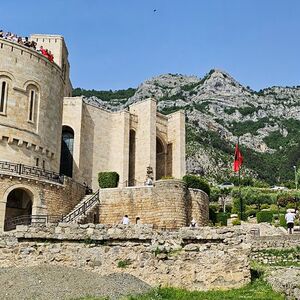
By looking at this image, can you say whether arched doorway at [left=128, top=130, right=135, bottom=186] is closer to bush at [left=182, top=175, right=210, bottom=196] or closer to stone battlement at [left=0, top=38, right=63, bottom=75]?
bush at [left=182, top=175, right=210, bottom=196]

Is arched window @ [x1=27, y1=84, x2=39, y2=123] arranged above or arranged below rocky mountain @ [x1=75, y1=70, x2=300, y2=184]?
below

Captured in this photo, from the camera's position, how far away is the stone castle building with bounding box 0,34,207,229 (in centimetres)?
3819

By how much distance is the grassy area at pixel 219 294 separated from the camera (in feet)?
56.2

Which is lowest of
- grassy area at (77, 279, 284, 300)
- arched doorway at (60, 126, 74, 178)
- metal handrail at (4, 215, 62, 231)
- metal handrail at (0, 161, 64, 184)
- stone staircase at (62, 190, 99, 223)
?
grassy area at (77, 279, 284, 300)

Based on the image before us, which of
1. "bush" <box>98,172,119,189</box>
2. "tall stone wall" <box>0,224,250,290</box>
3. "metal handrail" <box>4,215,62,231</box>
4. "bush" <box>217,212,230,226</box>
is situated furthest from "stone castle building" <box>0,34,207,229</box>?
"tall stone wall" <box>0,224,250,290</box>

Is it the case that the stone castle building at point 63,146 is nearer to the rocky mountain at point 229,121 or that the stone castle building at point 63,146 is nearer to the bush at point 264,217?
the bush at point 264,217

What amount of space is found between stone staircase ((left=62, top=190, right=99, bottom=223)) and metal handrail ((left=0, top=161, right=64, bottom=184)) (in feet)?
7.51

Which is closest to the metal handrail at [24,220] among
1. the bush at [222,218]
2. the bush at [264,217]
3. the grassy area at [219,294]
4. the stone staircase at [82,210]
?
the stone staircase at [82,210]

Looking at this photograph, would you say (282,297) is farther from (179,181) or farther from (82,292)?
(179,181)

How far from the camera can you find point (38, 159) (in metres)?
41.1

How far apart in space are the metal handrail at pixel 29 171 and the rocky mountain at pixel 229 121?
255 ft

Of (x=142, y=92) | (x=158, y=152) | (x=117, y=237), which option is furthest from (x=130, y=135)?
(x=142, y=92)

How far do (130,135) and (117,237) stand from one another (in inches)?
1338

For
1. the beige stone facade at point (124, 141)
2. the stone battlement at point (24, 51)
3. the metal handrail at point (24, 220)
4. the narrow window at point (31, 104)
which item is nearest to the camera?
the metal handrail at point (24, 220)
